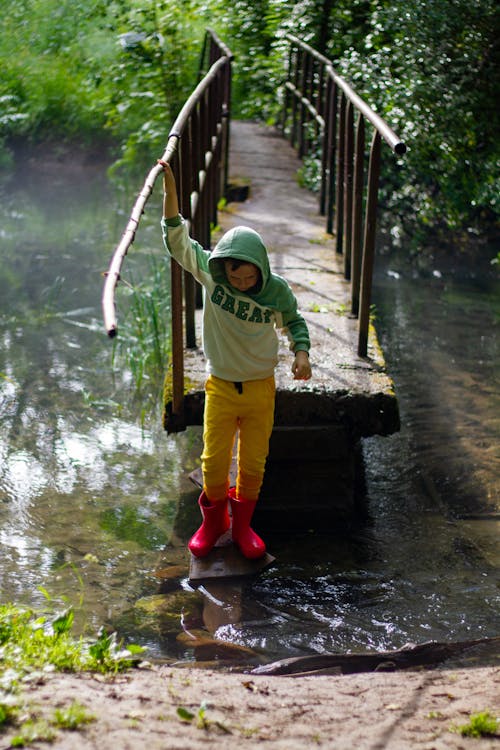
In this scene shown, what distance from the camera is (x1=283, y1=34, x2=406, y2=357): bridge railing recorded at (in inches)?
174

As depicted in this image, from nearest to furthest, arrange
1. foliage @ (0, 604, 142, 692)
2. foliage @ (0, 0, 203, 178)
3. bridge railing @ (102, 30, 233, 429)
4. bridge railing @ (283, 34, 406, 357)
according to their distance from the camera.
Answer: foliage @ (0, 604, 142, 692) < bridge railing @ (102, 30, 233, 429) < bridge railing @ (283, 34, 406, 357) < foliage @ (0, 0, 203, 178)

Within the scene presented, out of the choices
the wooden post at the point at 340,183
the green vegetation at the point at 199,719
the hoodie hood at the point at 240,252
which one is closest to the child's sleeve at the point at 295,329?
the hoodie hood at the point at 240,252

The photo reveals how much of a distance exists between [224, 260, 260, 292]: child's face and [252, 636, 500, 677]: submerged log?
1.41m

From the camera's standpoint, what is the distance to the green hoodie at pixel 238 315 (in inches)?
143

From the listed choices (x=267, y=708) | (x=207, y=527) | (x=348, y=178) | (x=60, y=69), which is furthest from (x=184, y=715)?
(x=60, y=69)

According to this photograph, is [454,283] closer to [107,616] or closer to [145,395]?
[145,395]

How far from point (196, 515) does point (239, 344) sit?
4.41ft

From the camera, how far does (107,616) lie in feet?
12.0

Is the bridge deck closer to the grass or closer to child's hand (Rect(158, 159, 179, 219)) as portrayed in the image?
child's hand (Rect(158, 159, 179, 219))

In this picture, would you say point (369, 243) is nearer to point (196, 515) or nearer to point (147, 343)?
point (196, 515)

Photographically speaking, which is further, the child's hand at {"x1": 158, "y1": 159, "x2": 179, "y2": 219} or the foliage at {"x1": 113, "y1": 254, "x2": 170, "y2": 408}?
the foliage at {"x1": 113, "y1": 254, "x2": 170, "y2": 408}

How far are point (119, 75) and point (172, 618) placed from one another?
28.8 feet

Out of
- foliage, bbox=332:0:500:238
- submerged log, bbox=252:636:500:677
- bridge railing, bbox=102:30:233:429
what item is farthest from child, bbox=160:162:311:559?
foliage, bbox=332:0:500:238

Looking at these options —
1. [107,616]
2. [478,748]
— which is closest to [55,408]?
[107,616]
